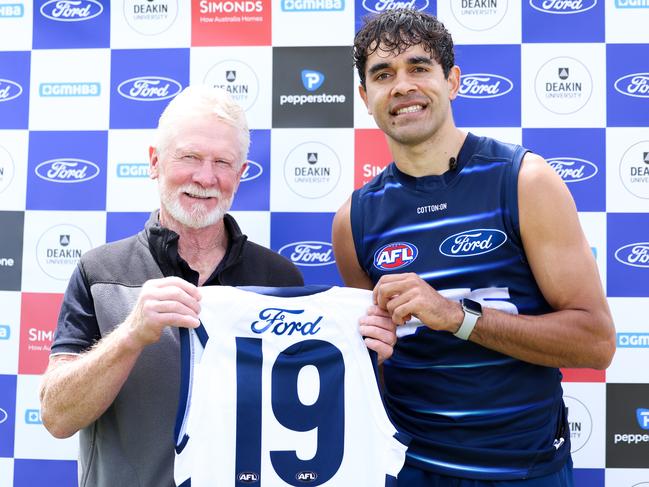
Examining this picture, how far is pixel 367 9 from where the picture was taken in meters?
2.27

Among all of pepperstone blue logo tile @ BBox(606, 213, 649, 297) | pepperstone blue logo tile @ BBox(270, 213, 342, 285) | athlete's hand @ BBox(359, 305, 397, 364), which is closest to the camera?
athlete's hand @ BBox(359, 305, 397, 364)

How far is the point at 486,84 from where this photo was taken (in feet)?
7.39

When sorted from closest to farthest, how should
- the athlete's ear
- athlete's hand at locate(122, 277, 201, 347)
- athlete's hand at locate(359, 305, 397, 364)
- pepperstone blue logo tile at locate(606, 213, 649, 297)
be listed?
athlete's hand at locate(122, 277, 201, 347) → athlete's hand at locate(359, 305, 397, 364) → the athlete's ear → pepperstone blue logo tile at locate(606, 213, 649, 297)

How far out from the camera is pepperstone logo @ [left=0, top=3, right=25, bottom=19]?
2380 mm

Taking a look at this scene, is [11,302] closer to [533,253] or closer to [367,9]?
[367,9]

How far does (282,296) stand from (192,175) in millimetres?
417

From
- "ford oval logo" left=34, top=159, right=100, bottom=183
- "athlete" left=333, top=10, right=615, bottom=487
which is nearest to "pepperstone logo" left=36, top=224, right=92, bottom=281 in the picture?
"ford oval logo" left=34, top=159, right=100, bottom=183

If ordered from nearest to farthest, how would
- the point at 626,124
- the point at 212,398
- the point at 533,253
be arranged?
the point at 212,398 < the point at 533,253 < the point at 626,124

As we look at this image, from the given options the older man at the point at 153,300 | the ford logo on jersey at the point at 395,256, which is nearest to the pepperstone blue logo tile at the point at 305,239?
the older man at the point at 153,300

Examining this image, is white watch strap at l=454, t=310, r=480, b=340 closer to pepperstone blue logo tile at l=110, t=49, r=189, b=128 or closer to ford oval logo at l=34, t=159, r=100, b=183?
pepperstone blue logo tile at l=110, t=49, r=189, b=128

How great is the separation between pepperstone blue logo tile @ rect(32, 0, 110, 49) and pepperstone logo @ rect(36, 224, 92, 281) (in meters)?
0.75

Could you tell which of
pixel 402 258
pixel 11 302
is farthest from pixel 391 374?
pixel 11 302

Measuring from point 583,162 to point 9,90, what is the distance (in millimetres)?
2304

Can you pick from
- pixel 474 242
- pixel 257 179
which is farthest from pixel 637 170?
pixel 257 179
